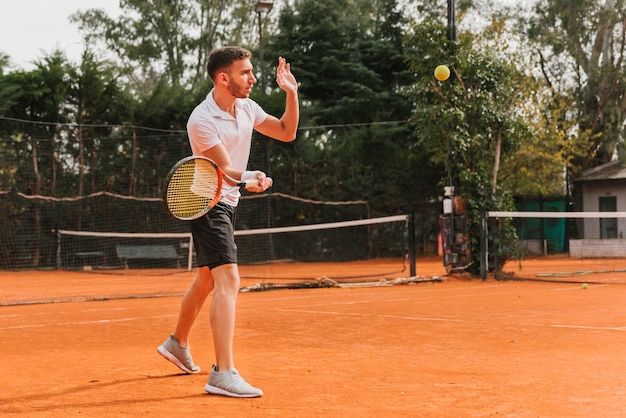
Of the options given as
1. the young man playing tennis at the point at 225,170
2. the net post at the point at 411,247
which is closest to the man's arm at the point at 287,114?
the young man playing tennis at the point at 225,170

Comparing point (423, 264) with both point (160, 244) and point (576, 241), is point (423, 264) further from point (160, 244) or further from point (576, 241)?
point (160, 244)

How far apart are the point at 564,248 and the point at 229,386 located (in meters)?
19.3

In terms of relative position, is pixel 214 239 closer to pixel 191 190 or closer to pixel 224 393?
pixel 191 190

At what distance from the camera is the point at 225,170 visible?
4.47 metres

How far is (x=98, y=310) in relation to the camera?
10656mm

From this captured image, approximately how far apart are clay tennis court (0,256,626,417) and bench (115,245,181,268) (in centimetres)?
995

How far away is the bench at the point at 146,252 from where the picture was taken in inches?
811

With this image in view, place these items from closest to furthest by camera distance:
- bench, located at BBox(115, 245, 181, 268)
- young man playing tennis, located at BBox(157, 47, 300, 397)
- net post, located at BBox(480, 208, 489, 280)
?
young man playing tennis, located at BBox(157, 47, 300, 397), net post, located at BBox(480, 208, 489, 280), bench, located at BBox(115, 245, 181, 268)

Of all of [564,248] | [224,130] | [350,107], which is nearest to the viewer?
[224,130]

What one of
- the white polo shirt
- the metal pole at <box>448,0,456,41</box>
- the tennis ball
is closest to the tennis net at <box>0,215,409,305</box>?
the tennis ball

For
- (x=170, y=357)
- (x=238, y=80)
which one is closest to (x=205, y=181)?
(x=238, y=80)

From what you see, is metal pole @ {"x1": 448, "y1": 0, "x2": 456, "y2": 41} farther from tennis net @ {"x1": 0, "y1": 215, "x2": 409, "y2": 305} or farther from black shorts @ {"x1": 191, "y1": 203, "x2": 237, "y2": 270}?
black shorts @ {"x1": 191, "y1": 203, "x2": 237, "y2": 270}

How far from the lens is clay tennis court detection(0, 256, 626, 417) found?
4.02 meters

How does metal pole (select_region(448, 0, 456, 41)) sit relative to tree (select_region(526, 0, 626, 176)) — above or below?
below
